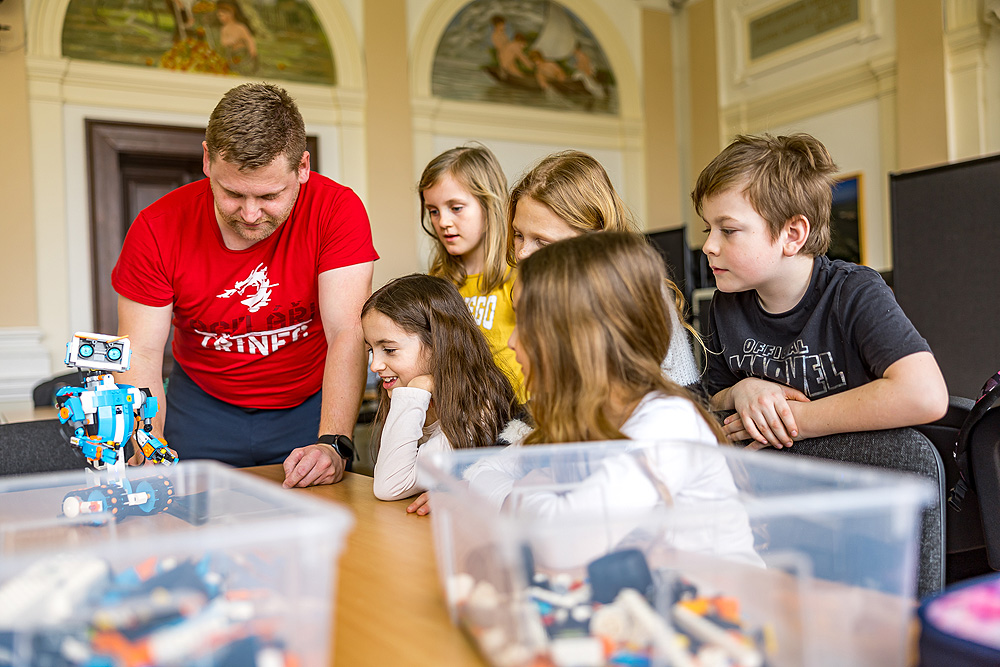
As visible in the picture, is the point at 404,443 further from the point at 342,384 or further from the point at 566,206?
the point at 566,206

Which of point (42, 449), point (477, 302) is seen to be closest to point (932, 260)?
point (477, 302)

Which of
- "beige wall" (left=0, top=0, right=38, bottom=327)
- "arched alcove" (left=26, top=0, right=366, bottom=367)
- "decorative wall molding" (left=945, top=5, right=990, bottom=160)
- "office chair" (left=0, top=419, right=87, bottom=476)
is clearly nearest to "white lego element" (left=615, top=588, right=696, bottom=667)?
"office chair" (left=0, top=419, right=87, bottom=476)

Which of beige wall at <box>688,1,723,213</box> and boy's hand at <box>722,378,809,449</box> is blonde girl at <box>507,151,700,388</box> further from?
beige wall at <box>688,1,723,213</box>

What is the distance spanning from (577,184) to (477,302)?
51 cm

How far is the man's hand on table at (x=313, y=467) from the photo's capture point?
159 centimetres

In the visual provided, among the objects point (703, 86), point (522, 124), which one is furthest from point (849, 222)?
point (522, 124)

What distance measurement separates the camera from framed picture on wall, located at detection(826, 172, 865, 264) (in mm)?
6369

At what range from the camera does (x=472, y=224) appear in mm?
2168

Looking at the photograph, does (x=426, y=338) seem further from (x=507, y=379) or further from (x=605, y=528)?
(x=605, y=528)

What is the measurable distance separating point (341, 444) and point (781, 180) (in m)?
1.00

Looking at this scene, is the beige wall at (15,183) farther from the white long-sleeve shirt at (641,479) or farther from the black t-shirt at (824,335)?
the white long-sleeve shirt at (641,479)

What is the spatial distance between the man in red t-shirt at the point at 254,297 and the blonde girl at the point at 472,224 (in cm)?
28

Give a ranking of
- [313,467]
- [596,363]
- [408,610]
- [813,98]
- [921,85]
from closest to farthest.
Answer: [408,610] → [596,363] → [313,467] → [921,85] → [813,98]

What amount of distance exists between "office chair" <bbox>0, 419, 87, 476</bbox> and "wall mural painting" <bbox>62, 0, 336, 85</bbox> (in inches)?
175
